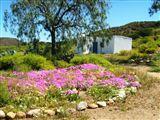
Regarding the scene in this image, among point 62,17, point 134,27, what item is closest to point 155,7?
point 62,17

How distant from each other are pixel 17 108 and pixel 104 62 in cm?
1060

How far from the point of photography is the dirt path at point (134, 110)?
36.2 feet

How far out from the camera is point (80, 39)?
28422mm

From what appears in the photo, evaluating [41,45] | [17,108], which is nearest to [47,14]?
[41,45]

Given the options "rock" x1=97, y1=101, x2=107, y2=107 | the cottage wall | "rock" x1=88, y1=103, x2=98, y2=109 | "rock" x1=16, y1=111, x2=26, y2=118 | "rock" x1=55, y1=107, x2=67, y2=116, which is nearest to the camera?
"rock" x1=16, y1=111, x2=26, y2=118

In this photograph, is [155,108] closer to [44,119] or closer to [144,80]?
[44,119]

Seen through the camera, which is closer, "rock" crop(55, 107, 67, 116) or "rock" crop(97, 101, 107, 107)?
"rock" crop(55, 107, 67, 116)

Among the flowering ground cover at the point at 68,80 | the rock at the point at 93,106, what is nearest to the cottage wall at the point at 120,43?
the flowering ground cover at the point at 68,80

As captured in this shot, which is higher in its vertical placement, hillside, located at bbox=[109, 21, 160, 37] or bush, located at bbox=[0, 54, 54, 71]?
hillside, located at bbox=[109, 21, 160, 37]

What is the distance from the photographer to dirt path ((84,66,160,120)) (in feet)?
36.2

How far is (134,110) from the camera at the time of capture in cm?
1184

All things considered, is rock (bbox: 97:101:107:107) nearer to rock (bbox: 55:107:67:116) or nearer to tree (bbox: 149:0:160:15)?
rock (bbox: 55:107:67:116)

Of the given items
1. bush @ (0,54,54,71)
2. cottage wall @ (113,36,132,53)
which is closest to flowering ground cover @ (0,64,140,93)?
bush @ (0,54,54,71)

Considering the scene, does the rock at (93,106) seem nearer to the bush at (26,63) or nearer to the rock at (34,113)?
the rock at (34,113)
